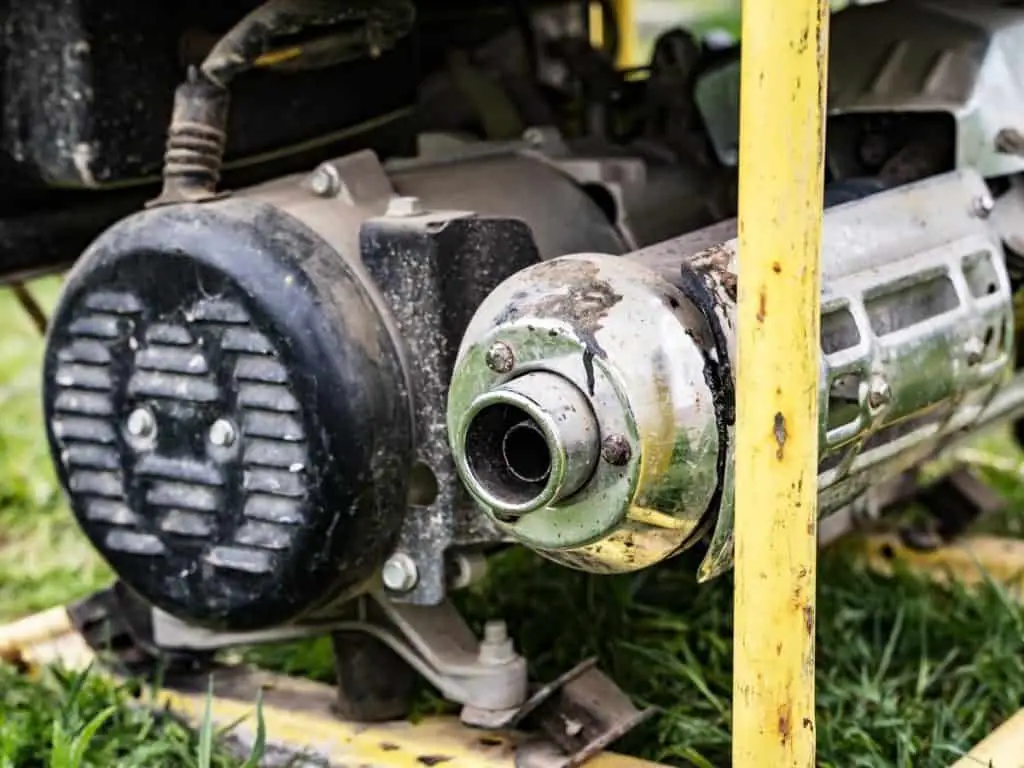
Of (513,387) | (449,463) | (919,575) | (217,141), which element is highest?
(217,141)

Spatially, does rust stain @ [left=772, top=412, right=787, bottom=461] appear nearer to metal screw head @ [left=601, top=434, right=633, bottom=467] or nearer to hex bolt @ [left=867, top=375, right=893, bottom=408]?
metal screw head @ [left=601, top=434, right=633, bottom=467]

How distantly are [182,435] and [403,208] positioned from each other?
297mm

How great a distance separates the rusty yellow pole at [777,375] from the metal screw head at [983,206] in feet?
1.66

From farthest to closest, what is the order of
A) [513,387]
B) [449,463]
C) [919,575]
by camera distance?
[919,575] < [449,463] < [513,387]

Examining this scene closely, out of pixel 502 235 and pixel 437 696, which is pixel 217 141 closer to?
pixel 502 235

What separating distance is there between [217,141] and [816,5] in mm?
661

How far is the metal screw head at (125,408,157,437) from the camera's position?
4.74ft

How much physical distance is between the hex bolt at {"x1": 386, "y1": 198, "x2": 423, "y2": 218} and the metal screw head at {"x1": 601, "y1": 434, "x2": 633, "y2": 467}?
0.35m

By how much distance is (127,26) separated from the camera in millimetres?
1510

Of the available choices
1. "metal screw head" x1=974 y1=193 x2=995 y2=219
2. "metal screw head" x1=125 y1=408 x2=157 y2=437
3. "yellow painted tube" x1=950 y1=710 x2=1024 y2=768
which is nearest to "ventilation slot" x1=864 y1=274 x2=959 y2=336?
"metal screw head" x1=974 y1=193 x2=995 y2=219

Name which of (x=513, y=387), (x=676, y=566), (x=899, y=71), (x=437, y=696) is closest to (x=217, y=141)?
(x=513, y=387)

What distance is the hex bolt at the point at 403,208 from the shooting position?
138 cm

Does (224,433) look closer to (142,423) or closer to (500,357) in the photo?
(142,423)

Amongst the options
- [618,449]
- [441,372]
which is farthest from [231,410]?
[618,449]
